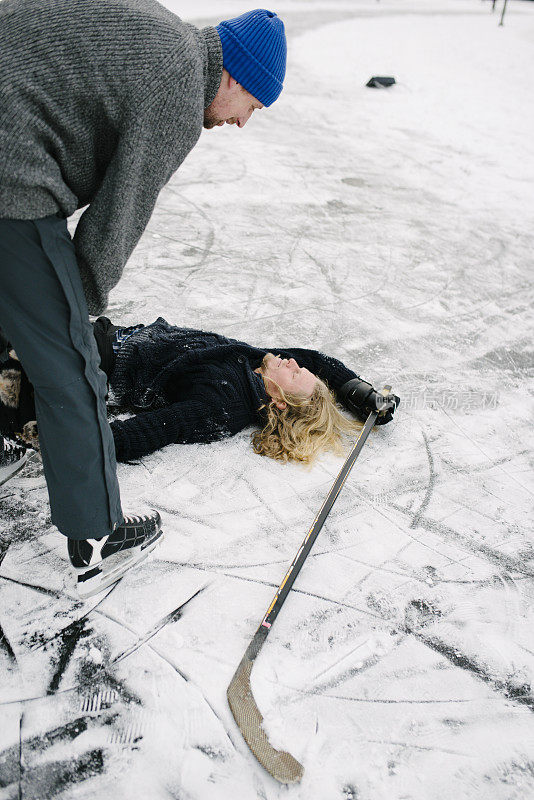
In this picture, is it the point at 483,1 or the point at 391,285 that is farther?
the point at 483,1

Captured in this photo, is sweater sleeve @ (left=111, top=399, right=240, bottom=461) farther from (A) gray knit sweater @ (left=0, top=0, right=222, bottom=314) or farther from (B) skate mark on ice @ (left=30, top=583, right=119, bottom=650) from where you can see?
(A) gray knit sweater @ (left=0, top=0, right=222, bottom=314)

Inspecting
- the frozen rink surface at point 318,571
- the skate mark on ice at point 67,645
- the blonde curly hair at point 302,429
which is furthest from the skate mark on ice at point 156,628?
the blonde curly hair at point 302,429

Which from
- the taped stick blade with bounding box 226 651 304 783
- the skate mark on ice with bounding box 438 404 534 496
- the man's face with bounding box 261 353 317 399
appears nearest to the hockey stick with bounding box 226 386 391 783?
the taped stick blade with bounding box 226 651 304 783

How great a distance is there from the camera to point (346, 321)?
3.42 metres

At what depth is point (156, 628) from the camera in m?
1.70

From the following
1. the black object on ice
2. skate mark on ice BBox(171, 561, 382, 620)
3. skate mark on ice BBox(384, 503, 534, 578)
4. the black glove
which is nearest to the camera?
skate mark on ice BBox(171, 561, 382, 620)

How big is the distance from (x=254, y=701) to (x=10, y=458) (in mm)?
1227

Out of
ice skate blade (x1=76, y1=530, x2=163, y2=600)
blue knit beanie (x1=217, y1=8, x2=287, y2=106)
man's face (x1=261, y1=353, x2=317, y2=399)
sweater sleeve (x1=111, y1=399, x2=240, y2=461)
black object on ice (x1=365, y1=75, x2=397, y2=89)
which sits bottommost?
ice skate blade (x1=76, y1=530, x2=163, y2=600)

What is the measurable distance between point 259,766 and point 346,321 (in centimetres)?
243

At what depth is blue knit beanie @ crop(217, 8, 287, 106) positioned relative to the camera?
1409 millimetres

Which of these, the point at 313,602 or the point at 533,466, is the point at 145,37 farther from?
the point at 533,466

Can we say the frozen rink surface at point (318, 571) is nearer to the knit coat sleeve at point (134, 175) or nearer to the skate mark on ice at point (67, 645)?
the skate mark on ice at point (67, 645)

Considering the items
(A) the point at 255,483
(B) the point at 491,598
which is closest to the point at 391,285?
(A) the point at 255,483

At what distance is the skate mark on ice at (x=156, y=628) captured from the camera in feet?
5.33
